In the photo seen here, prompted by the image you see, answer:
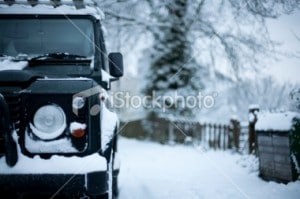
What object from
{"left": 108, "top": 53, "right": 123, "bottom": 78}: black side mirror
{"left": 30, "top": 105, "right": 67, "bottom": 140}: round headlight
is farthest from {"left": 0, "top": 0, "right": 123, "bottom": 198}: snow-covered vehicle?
{"left": 108, "top": 53, "right": 123, "bottom": 78}: black side mirror

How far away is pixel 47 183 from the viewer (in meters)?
3.00

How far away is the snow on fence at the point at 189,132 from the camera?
479 inches

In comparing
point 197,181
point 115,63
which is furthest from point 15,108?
point 197,181

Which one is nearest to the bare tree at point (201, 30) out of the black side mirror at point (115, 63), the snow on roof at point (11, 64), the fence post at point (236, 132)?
the fence post at point (236, 132)

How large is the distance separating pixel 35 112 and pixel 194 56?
454 inches

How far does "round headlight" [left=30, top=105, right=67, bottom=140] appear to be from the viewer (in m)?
3.09

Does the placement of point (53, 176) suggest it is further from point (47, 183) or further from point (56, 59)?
point (56, 59)

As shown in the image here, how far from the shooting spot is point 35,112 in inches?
122

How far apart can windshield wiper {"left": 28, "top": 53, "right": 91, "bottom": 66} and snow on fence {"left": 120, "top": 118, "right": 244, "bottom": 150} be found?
28.3 ft

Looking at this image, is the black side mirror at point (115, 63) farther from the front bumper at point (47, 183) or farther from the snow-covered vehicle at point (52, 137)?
the front bumper at point (47, 183)

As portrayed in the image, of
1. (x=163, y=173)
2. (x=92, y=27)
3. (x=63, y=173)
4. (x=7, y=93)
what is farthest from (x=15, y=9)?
(x=163, y=173)

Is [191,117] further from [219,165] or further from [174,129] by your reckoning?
[219,165]

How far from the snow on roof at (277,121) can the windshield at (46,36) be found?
3.40 meters

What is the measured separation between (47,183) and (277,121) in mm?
4227
